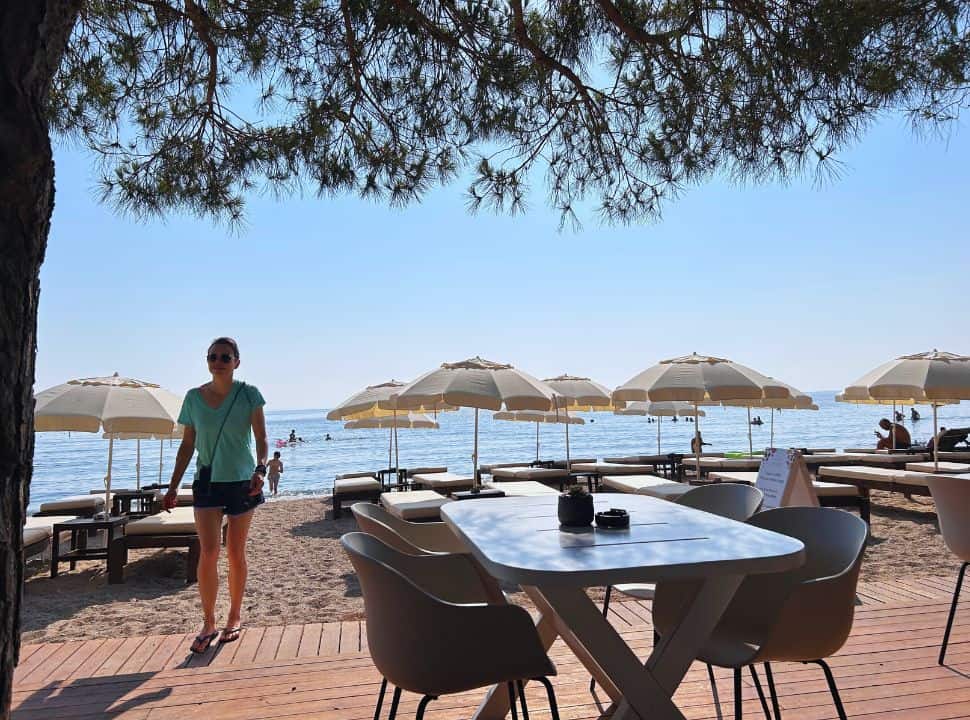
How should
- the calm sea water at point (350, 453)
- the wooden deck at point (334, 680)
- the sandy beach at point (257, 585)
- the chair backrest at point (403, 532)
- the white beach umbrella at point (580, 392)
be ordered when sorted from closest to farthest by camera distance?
the wooden deck at point (334, 680), the chair backrest at point (403, 532), the sandy beach at point (257, 585), the white beach umbrella at point (580, 392), the calm sea water at point (350, 453)

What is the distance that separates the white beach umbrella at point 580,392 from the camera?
11.8 m

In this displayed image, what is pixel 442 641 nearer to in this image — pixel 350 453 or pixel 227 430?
pixel 227 430

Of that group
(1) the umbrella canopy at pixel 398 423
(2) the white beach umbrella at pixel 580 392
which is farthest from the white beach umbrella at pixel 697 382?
(1) the umbrella canopy at pixel 398 423

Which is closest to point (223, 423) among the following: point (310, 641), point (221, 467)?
point (221, 467)

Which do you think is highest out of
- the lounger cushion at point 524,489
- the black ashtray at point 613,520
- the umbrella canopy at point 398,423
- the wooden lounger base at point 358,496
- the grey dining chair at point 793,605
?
the umbrella canopy at point 398,423

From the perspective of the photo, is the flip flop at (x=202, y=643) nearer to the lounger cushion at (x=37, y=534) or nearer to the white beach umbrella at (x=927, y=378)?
the lounger cushion at (x=37, y=534)

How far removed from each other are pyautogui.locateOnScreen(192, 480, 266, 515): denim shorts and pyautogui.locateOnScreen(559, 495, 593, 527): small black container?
6.13 ft

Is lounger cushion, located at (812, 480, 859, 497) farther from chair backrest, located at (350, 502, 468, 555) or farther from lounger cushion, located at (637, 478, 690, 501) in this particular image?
chair backrest, located at (350, 502, 468, 555)

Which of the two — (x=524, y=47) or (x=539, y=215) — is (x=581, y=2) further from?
(x=539, y=215)

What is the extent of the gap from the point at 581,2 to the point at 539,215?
1296 millimetres

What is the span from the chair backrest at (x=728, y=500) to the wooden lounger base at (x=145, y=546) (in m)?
4.27

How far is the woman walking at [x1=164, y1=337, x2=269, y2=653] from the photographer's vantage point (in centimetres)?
351

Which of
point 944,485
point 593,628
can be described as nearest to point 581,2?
point 944,485

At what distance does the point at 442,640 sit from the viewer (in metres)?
1.86
